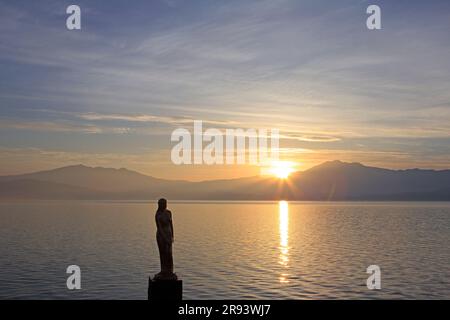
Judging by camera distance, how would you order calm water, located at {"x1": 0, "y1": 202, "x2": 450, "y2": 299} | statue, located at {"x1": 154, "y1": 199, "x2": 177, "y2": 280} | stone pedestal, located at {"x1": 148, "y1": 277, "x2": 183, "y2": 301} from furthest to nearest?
1. calm water, located at {"x1": 0, "y1": 202, "x2": 450, "y2": 299}
2. statue, located at {"x1": 154, "y1": 199, "x2": 177, "y2": 280}
3. stone pedestal, located at {"x1": 148, "y1": 277, "x2": 183, "y2": 301}

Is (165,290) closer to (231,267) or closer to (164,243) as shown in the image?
(164,243)

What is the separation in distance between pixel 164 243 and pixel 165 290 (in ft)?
6.04

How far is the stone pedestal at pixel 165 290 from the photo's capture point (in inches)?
747

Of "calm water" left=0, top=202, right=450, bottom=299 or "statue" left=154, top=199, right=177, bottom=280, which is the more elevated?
"statue" left=154, top=199, right=177, bottom=280

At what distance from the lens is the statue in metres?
19.4

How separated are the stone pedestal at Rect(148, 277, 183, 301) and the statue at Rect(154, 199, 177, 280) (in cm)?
21

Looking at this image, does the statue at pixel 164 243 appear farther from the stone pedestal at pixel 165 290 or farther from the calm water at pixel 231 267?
the calm water at pixel 231 267

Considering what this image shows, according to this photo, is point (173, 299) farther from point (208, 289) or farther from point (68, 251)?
point (68, 251)

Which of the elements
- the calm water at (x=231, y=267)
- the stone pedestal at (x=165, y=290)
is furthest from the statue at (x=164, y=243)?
the calm water at (x=231, y=267)

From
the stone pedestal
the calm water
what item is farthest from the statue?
the calm water

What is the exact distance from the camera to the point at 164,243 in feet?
64.8

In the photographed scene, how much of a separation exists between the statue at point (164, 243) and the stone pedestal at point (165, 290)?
207 millimetres

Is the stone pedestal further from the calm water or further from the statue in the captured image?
the calm water

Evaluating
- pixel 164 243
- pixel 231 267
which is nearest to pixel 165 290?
pixel 164 243
